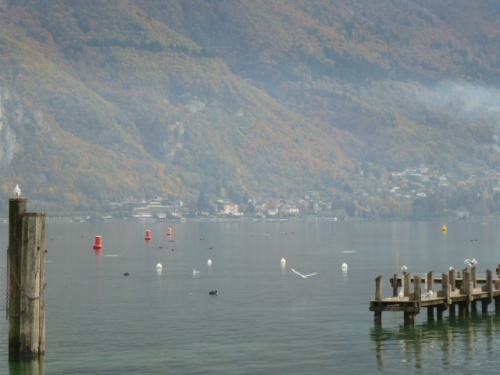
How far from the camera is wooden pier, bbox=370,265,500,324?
6375 cm

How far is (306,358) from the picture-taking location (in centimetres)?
5641

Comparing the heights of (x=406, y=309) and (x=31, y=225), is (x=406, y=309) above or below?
below

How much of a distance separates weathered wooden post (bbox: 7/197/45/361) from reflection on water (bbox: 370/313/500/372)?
53.2 ft

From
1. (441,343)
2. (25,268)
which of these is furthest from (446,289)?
(25,268)

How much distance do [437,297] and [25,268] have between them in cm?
2743

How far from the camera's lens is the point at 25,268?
47.1 meters

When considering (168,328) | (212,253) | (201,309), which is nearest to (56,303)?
(201,309)

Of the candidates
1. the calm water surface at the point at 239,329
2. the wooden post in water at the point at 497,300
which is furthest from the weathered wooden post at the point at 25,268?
the wooden post in water at the point at 497,300

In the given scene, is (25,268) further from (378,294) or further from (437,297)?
(437,297)

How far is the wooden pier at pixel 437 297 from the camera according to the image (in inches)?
2510

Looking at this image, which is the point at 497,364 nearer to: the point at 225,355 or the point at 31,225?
the point at 225,355

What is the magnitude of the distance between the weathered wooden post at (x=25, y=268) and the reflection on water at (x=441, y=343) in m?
16.2

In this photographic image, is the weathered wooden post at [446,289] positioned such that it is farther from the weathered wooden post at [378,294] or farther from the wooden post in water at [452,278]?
the weathered wooden post at [378,294]

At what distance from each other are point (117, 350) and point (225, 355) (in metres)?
5.70
